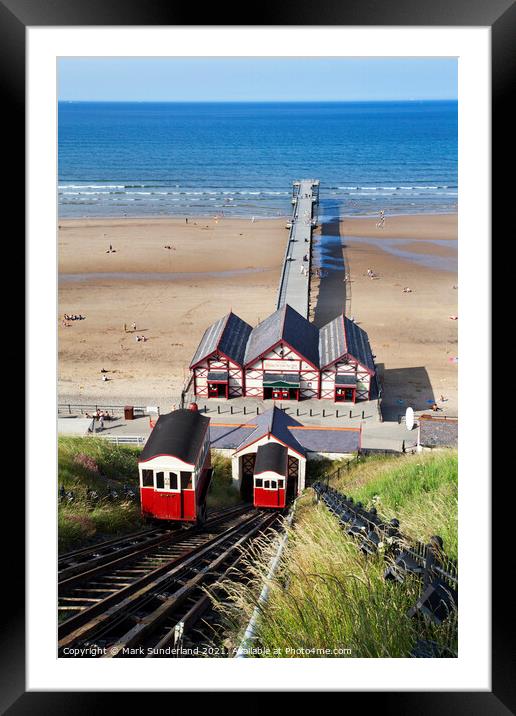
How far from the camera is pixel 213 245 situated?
26.2m

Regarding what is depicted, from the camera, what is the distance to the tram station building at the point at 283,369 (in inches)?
560

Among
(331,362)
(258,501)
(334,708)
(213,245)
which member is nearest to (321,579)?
(334,708)

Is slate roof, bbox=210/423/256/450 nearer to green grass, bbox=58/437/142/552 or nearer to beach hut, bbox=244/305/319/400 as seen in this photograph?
green grass, bbox=58/437/142/552

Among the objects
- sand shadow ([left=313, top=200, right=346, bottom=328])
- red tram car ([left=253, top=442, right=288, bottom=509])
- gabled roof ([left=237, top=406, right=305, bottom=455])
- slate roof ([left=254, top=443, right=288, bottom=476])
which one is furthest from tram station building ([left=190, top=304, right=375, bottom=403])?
red tram car ([left=253, top=442, right=288, bottom=509])

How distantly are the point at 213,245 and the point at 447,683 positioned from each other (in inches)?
942

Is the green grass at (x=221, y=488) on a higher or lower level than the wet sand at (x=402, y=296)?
lower

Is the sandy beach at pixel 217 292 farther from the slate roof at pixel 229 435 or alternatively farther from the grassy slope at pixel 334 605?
the grassy slope at pixel 334 605

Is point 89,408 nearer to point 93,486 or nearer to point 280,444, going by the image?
point 280,444

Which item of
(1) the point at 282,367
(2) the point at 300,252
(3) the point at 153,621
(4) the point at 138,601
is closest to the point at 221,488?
(1) the point at 282,367

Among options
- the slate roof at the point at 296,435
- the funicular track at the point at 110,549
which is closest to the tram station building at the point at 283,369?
the slate roof at the point at 296,435

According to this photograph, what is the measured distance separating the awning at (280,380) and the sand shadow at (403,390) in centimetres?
203

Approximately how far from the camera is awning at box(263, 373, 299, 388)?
1428 centimetres
